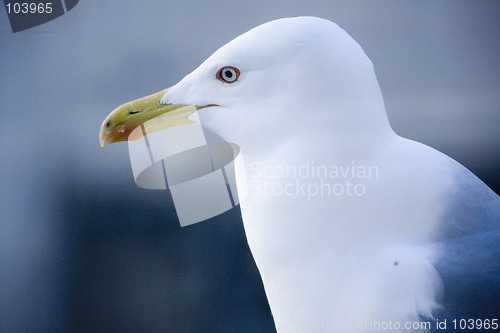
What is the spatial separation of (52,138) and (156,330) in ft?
1.65

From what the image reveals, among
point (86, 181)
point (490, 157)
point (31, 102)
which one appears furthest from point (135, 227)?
point (490, 157)

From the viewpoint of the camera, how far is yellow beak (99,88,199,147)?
1.13 meters

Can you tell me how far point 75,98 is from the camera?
1.49 meters

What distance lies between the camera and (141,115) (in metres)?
1.14

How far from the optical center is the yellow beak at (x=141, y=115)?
113 cm

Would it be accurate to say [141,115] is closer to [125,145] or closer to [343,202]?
[125,145]

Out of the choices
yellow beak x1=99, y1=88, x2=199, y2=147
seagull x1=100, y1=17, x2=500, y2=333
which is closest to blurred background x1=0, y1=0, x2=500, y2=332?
yellow beak x1=99, y1=88, x2=199, y2=147

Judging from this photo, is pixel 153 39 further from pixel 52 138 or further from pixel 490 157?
pixel 490 157

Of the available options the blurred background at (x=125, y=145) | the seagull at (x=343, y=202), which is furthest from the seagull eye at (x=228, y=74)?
the blurred background at (x=125, y=145)

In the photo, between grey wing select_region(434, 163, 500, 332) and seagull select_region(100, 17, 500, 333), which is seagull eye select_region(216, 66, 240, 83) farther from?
grey wing select_region(434, 163, 500, 332)

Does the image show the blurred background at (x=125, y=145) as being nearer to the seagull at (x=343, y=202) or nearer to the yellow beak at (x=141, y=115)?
the yellow beak at (x=141, y=115)

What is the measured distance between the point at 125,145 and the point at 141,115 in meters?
0.27

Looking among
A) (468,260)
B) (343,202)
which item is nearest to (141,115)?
(343,202)

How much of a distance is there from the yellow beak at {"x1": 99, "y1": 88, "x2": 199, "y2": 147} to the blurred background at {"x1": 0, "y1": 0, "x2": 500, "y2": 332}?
23 cm
